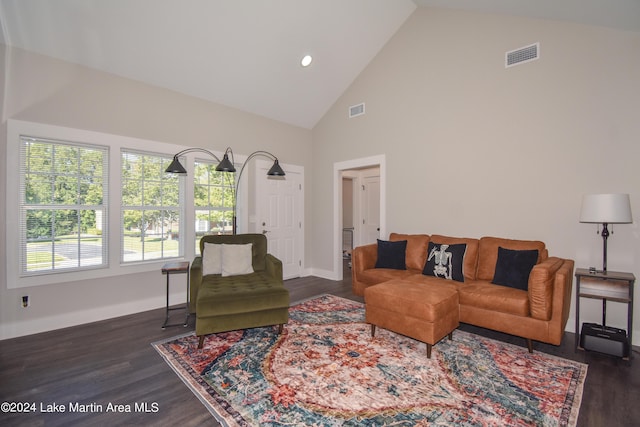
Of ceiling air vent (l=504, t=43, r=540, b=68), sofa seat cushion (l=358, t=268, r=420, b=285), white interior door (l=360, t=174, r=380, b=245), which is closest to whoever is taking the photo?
ceiling air vent (l=504, t=43, r=540, b=68)

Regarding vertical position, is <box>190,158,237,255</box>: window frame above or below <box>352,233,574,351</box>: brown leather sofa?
above

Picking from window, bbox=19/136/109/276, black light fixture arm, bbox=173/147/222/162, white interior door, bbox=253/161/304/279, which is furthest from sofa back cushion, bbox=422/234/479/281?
window, bbox=19/136/109/276

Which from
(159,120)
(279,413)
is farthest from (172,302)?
(279,413)

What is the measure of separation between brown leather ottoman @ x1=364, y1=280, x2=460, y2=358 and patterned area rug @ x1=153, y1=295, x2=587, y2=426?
0.61 feet

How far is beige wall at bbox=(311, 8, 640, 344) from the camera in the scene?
2.93 m

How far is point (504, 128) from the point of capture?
11.7 feet

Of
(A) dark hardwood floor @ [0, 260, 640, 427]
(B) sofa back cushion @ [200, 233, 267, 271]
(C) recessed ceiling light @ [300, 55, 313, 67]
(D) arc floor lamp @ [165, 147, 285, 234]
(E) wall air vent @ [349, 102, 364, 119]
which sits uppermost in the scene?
(C) recessed ceiling light @ [300, 55, 313, 67]

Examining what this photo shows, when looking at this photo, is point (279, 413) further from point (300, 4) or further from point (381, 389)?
point (300, 4)

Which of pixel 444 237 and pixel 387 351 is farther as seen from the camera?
pixel 444 237

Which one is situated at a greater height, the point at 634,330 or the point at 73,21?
the point at 73,21

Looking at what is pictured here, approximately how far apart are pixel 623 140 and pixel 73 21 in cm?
552

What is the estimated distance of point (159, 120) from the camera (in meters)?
3.92

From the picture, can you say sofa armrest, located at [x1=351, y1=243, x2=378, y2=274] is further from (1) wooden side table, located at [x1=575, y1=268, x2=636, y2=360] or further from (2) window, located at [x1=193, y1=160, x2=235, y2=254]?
(1) wooden side table, located at [x1=575, y1=268, x2=636, y2=360]

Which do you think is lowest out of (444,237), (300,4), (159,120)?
(444,237)
